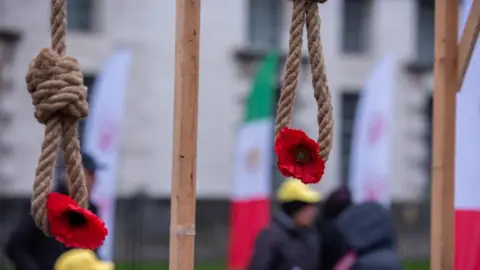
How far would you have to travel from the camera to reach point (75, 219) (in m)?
2.56

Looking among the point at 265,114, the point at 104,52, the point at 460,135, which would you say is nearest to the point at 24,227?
the point at 460,135

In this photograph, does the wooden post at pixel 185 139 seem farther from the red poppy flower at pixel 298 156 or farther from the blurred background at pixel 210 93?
the blurred background at pixel 210 93

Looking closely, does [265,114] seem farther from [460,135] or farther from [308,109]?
[308,109]

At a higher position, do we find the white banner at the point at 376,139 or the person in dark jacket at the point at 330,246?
the white banner at the point at 376,139

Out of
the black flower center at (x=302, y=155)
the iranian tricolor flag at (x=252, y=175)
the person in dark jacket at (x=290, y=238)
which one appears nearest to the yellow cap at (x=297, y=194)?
the person in dark jacket at (x=290, y=238)

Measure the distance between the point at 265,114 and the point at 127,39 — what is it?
8947mm

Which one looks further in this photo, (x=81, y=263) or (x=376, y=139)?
(x=376, y=139)

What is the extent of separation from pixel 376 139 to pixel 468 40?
5717mm

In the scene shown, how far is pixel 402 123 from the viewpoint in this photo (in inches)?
835

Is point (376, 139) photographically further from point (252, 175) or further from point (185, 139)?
point (185, 139)

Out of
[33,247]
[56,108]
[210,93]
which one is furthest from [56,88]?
[210,93]

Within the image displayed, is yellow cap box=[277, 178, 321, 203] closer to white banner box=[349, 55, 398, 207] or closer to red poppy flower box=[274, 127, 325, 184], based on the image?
white banner box=[349, 55, 398, 207]

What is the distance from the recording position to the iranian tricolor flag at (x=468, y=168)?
342 cm

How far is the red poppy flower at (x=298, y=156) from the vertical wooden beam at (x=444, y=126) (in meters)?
0.83
